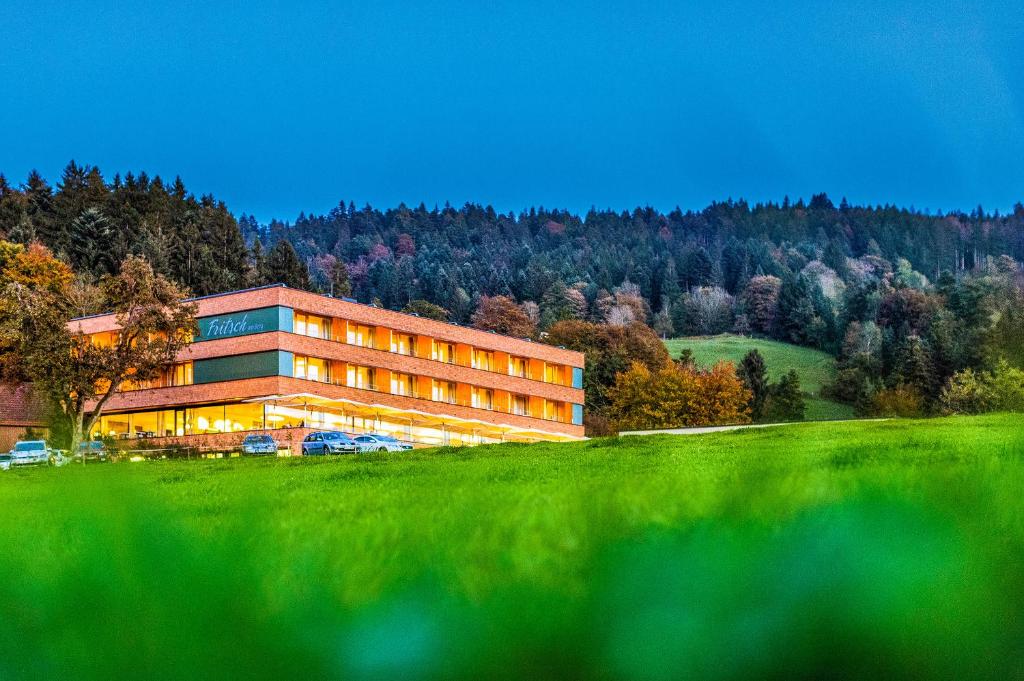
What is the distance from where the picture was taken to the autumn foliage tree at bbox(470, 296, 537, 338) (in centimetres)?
15738

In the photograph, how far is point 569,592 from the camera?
2076 millimetres

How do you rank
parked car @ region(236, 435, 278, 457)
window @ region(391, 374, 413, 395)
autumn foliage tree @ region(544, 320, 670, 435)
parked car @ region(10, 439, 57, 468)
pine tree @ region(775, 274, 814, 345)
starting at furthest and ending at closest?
pine tree @ region(775, 274, 814, 345) → autumn foliage tree @ region(544, 320, 670, 435) → window @ region(391, 374, 413, 395) → parked car @ region(236, 435, 278, 457) → parked car @ region(10, 439, 57, 468)

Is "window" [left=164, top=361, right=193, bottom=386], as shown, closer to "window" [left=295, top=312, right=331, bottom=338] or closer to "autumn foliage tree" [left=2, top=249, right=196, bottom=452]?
"window" [left=295, top=312, right=331, bottom=338]

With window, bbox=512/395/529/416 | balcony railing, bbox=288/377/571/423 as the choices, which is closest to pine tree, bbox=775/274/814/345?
balcony railing, bbox=288/377/571/423

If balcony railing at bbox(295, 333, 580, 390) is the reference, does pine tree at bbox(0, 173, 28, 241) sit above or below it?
above

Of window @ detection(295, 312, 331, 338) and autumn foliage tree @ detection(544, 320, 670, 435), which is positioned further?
autumn foliage tree @ detection(544, 320, 670, 435)

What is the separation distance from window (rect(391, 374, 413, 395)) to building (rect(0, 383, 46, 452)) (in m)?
27.9

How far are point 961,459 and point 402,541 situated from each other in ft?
5.58

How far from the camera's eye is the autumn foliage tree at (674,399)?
115312mm

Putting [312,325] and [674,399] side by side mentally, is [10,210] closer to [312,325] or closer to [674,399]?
[312,325]

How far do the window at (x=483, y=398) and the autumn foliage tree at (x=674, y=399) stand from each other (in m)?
18.3

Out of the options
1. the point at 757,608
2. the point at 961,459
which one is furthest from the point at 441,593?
the point at 961,459

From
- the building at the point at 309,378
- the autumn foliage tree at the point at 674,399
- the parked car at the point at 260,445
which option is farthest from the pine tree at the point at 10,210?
the parked car at the point at 260,445

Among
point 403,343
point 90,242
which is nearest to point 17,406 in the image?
point 403,343
